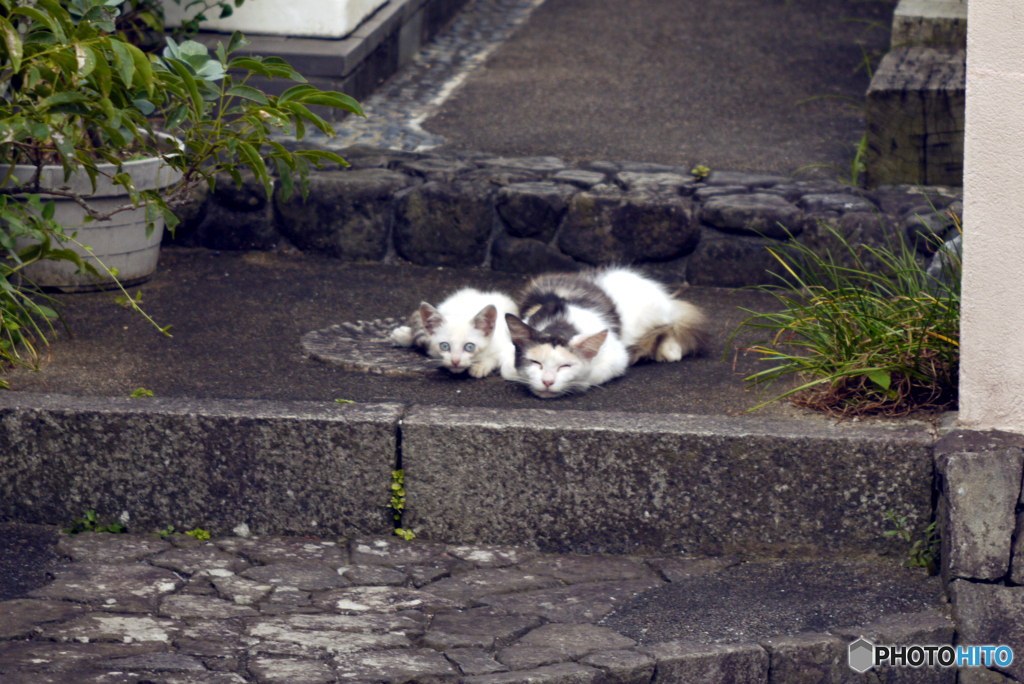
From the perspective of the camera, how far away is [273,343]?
4051mm

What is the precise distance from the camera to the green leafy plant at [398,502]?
3270mm

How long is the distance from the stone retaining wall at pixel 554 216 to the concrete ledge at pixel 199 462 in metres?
1.82

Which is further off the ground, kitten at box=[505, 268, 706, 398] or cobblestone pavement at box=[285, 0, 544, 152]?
cobblestone pavement at box=[285, 0, 544, 152]

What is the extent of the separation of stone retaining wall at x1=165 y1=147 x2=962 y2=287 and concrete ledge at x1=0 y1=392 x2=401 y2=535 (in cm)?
182

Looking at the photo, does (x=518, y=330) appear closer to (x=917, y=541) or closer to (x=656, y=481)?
(x=656, y=481)

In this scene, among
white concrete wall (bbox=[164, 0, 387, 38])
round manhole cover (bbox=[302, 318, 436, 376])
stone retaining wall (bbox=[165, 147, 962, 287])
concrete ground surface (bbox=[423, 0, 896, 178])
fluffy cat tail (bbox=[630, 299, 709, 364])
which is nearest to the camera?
round manhole cover (bbox=[302, 318, 436, 376])

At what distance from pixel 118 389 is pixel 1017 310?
9.65 ft

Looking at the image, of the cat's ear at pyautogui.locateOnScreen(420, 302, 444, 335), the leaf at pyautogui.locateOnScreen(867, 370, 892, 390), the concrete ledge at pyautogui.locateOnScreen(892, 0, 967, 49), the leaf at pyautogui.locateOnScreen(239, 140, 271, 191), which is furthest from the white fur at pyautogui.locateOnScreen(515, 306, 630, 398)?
the concrete ledge at pyautogui.locateOnScreen(892, 0, 967, 49)

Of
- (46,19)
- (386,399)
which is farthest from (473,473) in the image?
(46,19)

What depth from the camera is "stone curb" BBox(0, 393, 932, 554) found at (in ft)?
10.2

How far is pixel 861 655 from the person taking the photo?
2.75 meters

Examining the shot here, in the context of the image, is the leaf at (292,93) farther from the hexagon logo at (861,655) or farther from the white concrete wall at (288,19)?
the white concrete wall at (288,19)

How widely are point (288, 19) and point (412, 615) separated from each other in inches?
173

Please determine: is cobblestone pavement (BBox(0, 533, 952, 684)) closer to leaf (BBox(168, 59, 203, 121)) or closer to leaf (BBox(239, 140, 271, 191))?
leaf (BBox(239, 140, 271, 191))
